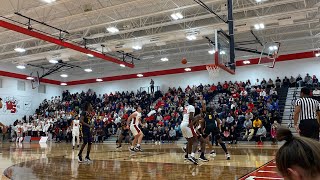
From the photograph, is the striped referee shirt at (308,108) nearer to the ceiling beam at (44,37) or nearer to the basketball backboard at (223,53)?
the basketball backboard at (223,53)

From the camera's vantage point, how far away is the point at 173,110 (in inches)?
936

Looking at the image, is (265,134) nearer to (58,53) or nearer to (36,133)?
(58,53)

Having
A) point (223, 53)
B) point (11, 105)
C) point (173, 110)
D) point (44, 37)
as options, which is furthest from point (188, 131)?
point (11, 105)

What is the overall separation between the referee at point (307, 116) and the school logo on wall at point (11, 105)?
28171 millimetres

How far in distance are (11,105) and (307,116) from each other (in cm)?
2853

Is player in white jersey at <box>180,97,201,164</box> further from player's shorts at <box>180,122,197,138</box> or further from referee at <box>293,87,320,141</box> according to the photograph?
referee at <box>293,87,320,141</box>

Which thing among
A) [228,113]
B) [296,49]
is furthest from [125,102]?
[296,49]

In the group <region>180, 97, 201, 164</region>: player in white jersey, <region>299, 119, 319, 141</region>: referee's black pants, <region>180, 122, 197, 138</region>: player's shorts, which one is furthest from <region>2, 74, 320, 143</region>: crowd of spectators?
<region>299, 119, 319, 141</region>: referee's black pants

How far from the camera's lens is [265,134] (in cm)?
1730

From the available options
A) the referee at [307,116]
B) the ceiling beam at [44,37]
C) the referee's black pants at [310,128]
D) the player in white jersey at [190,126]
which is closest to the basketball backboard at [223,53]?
the player in white jersey at [190,126]

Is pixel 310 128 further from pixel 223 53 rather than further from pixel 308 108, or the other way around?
pixel 223 53

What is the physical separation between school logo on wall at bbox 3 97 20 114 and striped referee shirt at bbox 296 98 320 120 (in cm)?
2821

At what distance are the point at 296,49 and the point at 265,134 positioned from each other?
9557mm

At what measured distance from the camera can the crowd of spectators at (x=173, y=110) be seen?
18453 mm
